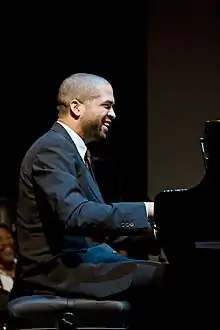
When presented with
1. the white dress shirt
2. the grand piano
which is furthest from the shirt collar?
the grand piano

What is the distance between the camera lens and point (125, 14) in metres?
4.87

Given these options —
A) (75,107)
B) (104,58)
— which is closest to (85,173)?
(75,107)

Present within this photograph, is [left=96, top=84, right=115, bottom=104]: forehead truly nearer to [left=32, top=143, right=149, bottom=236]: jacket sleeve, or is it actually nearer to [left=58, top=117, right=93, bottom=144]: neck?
[left=58, top=117, right=93, bottom=144]: neck

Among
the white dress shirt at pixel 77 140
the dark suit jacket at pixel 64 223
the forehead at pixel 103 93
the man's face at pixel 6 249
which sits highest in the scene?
the forehead at pixel 103 93

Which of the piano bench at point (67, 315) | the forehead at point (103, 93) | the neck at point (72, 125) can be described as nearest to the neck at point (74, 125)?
the neck at point (72, 125)

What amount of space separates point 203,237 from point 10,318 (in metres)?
0.65

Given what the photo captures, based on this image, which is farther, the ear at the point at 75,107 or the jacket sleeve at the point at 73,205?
the ear at the point at 75,107

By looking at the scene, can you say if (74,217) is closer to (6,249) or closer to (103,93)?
(103,93)

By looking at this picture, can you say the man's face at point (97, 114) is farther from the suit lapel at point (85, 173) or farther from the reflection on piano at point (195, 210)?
the reflection on piano at point (195, 210)

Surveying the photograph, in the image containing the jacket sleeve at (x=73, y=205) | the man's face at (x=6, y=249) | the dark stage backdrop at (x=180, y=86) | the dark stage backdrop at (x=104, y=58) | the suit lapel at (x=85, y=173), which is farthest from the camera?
the dark stage backdrop at (x=104, y=58)

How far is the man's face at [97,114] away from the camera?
7.38 ft

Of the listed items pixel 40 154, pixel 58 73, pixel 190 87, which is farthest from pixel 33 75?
pixel 40 154

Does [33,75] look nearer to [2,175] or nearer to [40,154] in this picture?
[2,175]

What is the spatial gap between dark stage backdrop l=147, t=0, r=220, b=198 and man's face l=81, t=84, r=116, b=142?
2.52 meters
